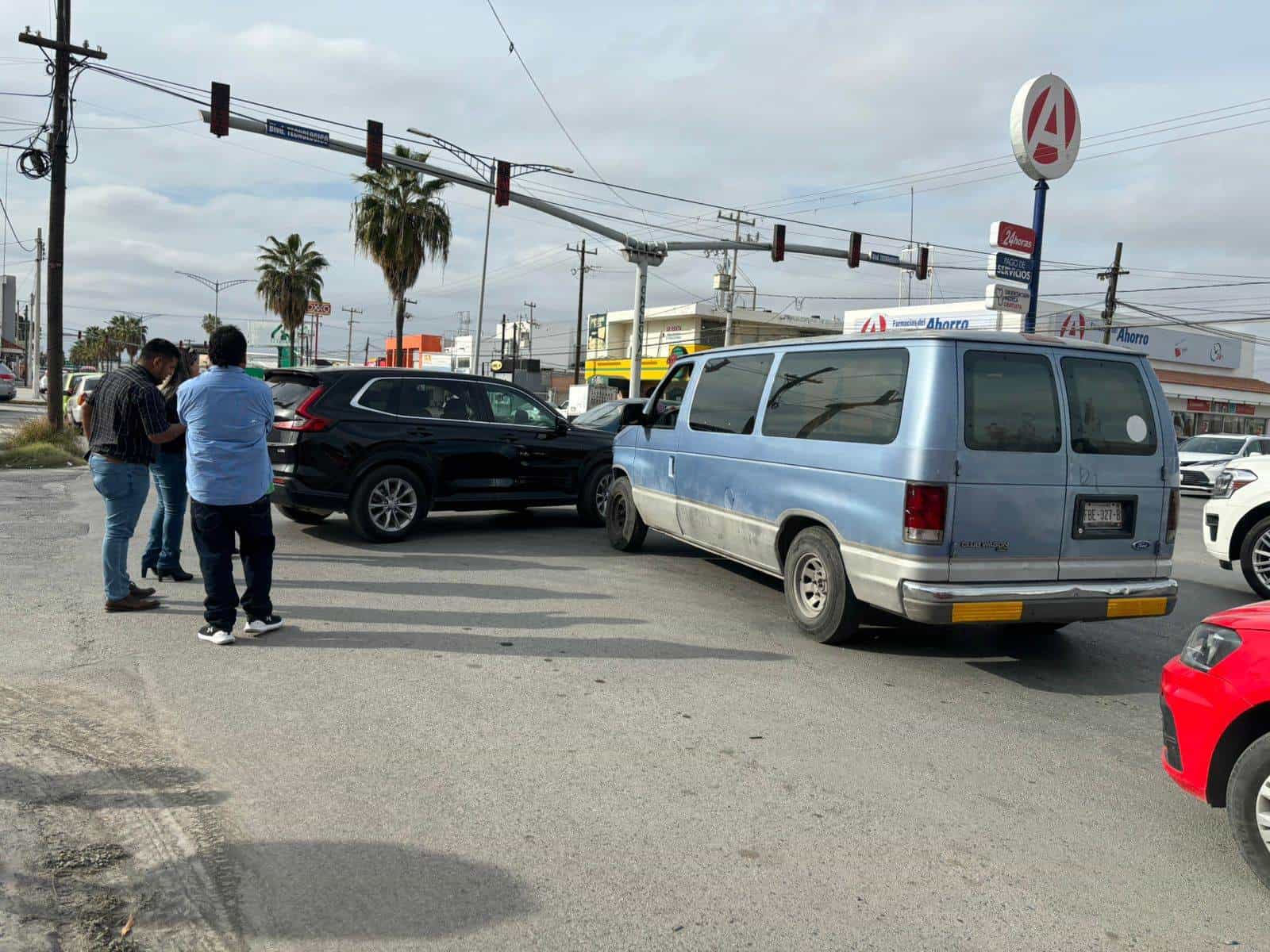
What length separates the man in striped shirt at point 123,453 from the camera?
621 cm

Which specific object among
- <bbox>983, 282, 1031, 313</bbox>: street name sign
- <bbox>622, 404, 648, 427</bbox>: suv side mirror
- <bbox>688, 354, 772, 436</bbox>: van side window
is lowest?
<bbox>622, 404, 648, 427</bbox>: suv side mirror

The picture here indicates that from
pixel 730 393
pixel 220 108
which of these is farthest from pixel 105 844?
pixel 220 108

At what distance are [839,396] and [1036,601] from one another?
1.72 m

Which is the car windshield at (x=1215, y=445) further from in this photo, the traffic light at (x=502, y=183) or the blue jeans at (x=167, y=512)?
the blue jeans at (x=167, y=512)

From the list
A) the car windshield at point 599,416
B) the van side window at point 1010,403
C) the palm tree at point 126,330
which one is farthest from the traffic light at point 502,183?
the palm tree at point 126,330

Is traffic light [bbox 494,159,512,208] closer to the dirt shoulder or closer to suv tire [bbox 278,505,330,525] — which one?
suv tire [bbox 278,505,330,525]

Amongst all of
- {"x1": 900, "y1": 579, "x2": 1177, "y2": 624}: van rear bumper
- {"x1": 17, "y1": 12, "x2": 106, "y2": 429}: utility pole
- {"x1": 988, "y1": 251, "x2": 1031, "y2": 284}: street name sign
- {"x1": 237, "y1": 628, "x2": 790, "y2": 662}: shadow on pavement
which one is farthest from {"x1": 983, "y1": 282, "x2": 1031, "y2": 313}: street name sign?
{"x1": 17, "y1": 12, "x2": 106, "y2": 429}: utility pole

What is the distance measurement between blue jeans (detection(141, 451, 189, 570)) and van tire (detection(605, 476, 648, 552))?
12.9 ft

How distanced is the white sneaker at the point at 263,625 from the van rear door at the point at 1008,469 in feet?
13.5

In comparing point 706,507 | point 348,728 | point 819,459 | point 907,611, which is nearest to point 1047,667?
point 907,611

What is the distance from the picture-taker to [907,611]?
546 cm

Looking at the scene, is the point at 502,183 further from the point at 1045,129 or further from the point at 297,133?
the point at 1045,129

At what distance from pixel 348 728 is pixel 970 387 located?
3810 mm

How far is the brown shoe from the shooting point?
20.9ft
